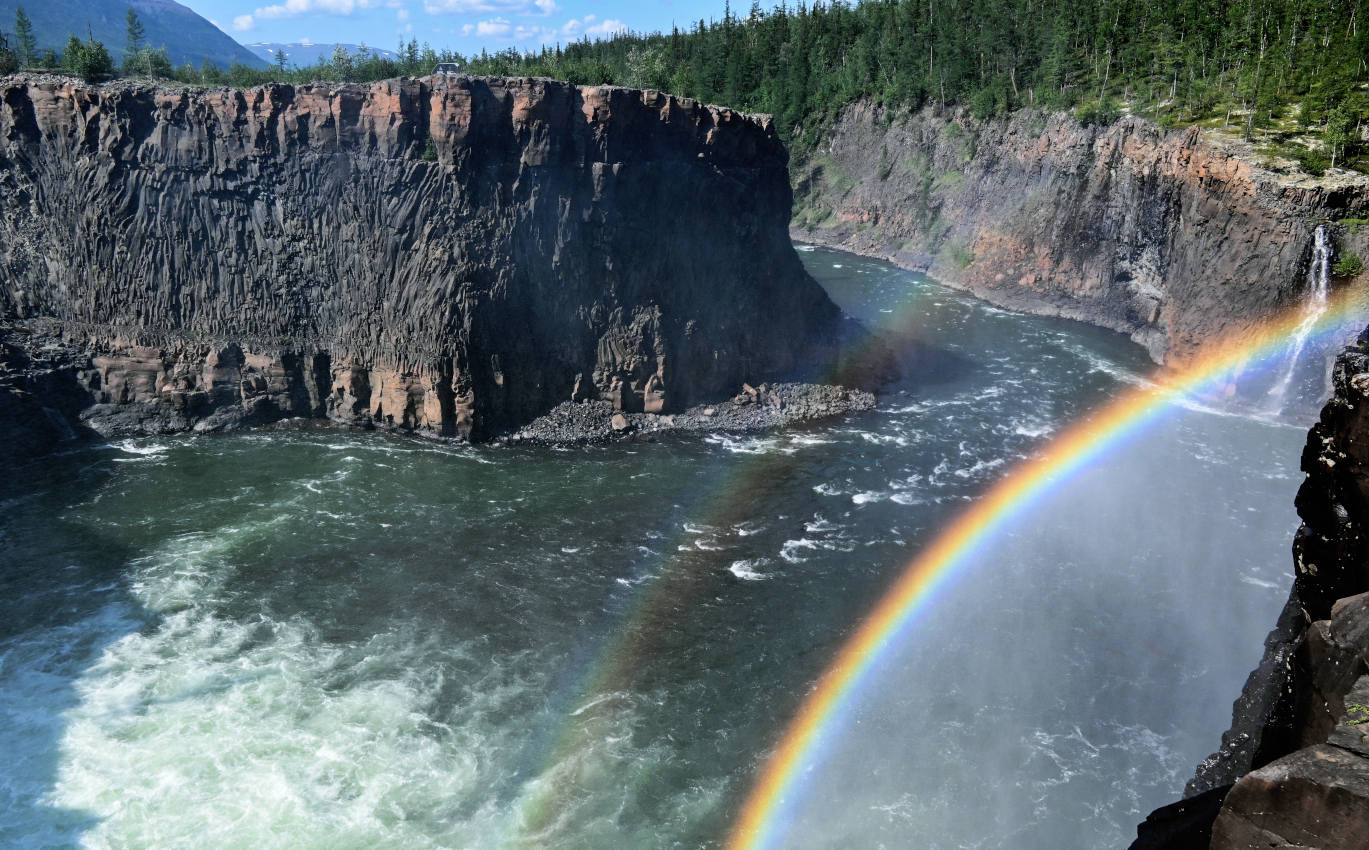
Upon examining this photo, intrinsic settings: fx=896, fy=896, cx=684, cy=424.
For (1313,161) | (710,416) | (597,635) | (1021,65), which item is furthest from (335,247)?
(1021,65)

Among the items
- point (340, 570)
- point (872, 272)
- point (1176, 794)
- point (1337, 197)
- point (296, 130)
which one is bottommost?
point (1176, 794)

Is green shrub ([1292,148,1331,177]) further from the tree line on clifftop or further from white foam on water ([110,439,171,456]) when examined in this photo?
white foam on water ([110,439,171,456])

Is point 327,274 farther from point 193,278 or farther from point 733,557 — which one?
point 733,557

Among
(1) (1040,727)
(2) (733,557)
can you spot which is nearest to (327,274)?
(2) (733,557)

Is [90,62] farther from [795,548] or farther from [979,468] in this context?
[979,468]

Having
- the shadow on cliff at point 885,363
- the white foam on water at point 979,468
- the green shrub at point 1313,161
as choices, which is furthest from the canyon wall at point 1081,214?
the white foam on water at point 979,468

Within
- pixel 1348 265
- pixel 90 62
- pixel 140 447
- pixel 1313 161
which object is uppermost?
pixel 90 62
